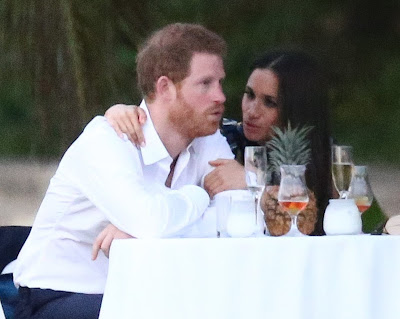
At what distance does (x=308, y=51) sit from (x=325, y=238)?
2.61 m

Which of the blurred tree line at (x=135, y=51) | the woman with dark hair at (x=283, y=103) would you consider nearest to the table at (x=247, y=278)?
the woman with dark hair at (x=283, y=103)

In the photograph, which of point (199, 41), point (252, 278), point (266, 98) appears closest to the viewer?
point (252, 278)

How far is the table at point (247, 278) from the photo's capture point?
191 centimetres

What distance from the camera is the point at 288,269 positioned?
1.92m

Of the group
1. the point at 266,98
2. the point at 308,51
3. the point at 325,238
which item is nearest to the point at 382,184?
the point at 308,51

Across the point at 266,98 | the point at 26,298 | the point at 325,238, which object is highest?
the point at 266,98

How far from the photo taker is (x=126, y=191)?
7.27ft

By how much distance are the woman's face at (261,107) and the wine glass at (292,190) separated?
3.31 feet

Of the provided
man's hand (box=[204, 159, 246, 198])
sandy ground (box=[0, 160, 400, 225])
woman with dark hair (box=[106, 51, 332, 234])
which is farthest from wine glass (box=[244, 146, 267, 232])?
sandy ground (box=[0, 160, 400, 225])

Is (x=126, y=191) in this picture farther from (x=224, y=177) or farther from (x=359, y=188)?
(x=359, y=188)

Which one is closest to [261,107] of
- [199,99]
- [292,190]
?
[199,99]

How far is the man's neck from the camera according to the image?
2553mm

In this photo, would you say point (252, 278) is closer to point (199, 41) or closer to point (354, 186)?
point (354, 186)

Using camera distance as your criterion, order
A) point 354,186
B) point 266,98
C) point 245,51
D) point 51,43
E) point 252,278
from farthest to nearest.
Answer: point 245,51
point 51,43
point 266,98
point 354,186
point 252,278
